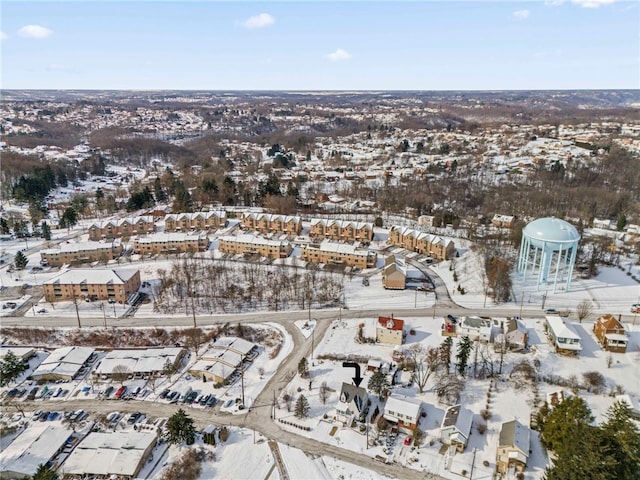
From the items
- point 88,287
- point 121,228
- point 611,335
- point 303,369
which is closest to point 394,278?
point 303,369

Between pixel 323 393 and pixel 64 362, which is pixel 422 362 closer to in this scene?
pixel 323 393

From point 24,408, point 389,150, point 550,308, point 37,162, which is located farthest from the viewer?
point 389,150

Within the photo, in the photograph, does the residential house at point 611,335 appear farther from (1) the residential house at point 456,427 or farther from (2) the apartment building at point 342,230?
(2) the apartment building at point 342,230

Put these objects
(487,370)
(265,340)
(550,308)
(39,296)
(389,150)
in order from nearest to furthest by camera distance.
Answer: (487,370)
(265,340)
(550,308)
(39,296)
(389,150)

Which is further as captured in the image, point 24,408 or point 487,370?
point 487,370

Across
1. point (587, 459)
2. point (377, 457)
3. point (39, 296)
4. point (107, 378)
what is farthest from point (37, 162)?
point (587, 459)

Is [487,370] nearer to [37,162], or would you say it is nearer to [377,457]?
[377,457]

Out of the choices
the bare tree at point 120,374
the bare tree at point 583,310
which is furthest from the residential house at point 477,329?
the bare tree at point 120,374
